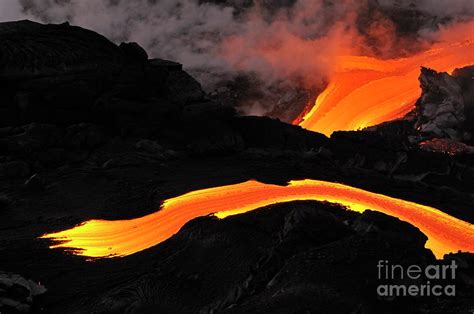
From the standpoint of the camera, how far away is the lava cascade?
42.9m

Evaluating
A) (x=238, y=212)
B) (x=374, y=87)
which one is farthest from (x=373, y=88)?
(x=238, y=212)

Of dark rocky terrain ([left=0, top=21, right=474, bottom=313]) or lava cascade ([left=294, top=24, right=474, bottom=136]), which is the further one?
lava cascade ([left=294, top=24, right=474, bottom=136])

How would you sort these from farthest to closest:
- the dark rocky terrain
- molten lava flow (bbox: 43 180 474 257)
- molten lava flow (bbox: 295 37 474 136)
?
molten lava flow (bbox: 295 37 474 136) < molten lava flow (bbox: 43 180 474 257) < the dark rocky terrain

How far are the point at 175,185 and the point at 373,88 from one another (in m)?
26.9

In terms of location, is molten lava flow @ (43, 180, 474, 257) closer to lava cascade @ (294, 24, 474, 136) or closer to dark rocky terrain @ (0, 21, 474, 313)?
dark rocky terrain @ (0, 21, 474, 313)

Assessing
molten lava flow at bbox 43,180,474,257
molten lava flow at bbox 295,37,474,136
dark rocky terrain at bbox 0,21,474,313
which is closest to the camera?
dark rocky terrain at bbox 0,21,474,313

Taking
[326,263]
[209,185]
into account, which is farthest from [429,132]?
[326,263]

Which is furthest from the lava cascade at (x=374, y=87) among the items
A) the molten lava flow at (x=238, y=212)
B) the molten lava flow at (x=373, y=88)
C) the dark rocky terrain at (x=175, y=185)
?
the molten lava flow at (x=238, y=212)

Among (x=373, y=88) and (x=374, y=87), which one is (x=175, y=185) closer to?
(x=373, y=88)

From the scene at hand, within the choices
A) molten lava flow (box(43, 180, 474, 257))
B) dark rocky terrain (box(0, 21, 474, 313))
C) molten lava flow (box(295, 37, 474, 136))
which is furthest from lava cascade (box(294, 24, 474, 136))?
molten lava flow (box(43, 180, 474, 257))

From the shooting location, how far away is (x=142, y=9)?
6241cm

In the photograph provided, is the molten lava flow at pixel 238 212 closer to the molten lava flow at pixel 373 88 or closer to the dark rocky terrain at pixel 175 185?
the dark rocky terrain at pixel 175 185

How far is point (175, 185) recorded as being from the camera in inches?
1011

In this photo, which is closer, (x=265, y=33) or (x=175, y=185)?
(x=175, y=185)
